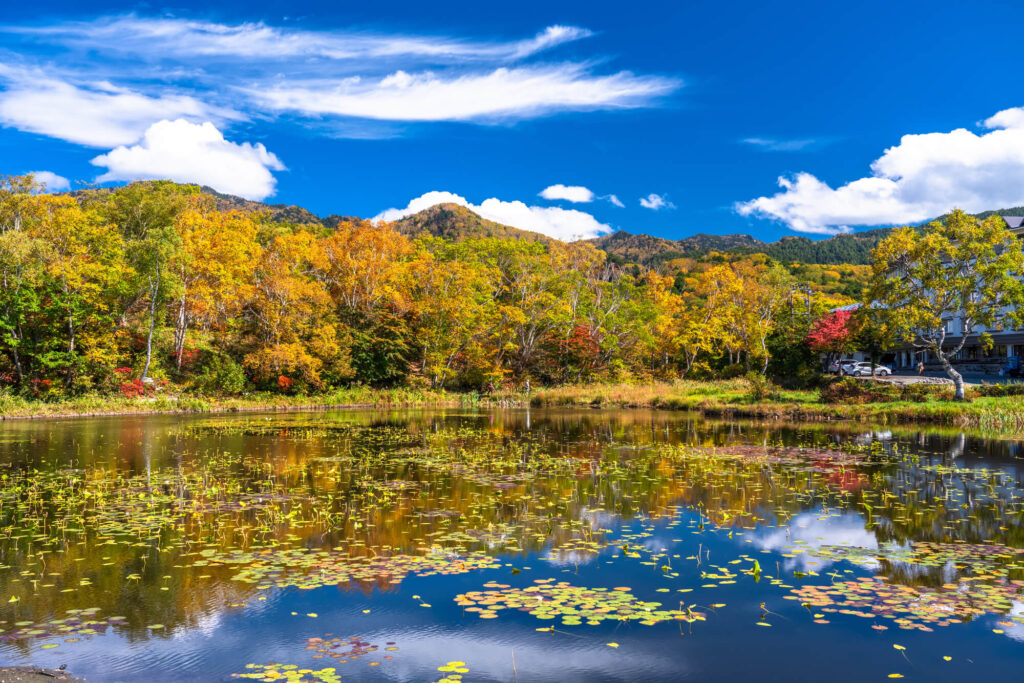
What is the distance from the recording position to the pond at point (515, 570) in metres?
5.94

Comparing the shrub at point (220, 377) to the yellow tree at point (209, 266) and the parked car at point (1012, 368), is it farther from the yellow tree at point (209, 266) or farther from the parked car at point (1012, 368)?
the parked car at point (1012, 368)

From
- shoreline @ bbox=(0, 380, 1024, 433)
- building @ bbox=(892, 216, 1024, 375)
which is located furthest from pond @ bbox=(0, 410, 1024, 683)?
building @ bbox=(892, 216, 1024, 375)

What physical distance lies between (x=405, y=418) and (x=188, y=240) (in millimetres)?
19474

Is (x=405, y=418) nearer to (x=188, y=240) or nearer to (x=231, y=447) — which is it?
(x=231, y=447)

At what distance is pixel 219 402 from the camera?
39.4 m

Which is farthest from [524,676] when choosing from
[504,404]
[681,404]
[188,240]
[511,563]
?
[188,240]

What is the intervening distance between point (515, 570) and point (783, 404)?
2740cm

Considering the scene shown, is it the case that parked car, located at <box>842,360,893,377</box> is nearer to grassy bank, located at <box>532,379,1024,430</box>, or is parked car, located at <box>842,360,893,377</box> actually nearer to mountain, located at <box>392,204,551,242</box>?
grassy bank, located at <box>532,379,1024,430</box>

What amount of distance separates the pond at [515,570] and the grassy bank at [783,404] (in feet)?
31.1

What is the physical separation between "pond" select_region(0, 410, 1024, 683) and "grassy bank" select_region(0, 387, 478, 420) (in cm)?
1931

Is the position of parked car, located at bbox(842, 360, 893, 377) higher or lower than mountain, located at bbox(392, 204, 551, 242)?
lower

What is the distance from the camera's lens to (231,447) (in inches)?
816

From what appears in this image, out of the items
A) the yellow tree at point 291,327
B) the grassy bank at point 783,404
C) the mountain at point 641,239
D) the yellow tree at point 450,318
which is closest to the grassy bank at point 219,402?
the yellow tree at point 291,327

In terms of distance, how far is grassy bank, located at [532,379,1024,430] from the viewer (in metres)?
24.7
